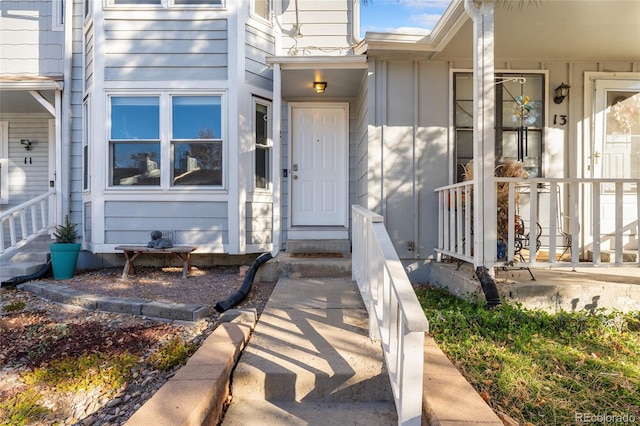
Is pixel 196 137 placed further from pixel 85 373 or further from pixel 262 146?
pixel 85 373

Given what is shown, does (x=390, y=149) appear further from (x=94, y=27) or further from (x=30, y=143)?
(x=30, y=143)

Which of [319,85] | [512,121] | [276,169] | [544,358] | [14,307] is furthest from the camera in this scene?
[319,85]

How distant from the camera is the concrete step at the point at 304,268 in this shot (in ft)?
14.4

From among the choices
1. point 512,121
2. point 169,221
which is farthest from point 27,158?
point 512,121

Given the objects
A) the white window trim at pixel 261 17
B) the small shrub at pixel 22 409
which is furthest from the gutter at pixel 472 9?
the small shrub at pixel 22 409

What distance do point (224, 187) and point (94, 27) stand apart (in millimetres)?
2838

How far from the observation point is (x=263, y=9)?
5680 mm

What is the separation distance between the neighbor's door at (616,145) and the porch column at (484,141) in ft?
7.59

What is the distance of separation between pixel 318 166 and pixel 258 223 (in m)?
1.29

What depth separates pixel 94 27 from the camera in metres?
5.29

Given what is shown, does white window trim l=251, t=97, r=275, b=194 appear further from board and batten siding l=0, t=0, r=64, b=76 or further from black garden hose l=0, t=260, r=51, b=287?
board and batten siding l=0, t=0, r=64, b=76

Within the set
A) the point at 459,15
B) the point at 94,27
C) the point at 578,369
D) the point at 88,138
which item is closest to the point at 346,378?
the point at 578,369
